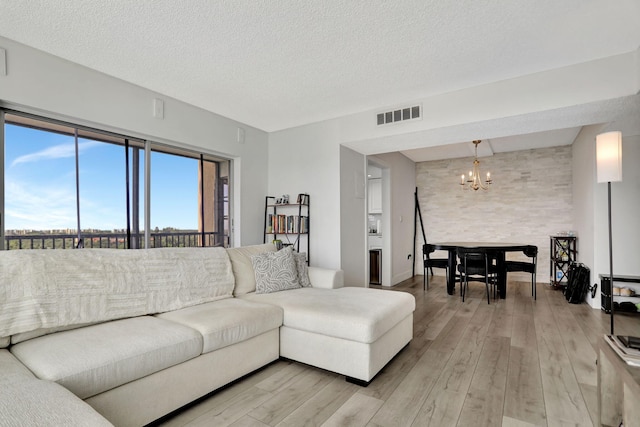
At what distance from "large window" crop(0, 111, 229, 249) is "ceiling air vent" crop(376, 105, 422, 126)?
224 cm

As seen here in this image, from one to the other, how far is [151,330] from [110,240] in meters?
1.82

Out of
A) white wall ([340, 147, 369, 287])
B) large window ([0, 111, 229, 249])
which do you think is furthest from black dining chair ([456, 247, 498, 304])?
large window ([0, 111, 229, 249])

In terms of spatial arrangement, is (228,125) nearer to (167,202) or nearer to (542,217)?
(167,202)

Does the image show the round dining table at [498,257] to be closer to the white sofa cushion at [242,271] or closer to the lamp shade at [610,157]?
the lamp shade at [610,157]

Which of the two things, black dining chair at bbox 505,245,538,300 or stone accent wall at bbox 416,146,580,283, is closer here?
black dining chair at bbox 505,245,538,300

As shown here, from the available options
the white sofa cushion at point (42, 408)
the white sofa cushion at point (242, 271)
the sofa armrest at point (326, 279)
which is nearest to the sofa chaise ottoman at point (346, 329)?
the white sofa cushion at point (242, 271)

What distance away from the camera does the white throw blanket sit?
1.77 m

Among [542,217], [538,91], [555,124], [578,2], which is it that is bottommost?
[542,217]

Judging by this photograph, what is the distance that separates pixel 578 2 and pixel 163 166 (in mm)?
3893

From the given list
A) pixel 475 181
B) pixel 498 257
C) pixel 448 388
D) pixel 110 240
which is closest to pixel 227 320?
pixel 448 388

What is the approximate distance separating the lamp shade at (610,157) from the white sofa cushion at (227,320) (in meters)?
2.68

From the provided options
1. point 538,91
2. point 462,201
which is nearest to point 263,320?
point 538,91

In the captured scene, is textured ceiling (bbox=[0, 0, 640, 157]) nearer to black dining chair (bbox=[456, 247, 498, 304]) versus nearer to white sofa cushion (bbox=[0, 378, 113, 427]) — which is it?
white sofa cushion (bbox=[0, 378, 113, 427])

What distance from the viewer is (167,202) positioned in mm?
3777
